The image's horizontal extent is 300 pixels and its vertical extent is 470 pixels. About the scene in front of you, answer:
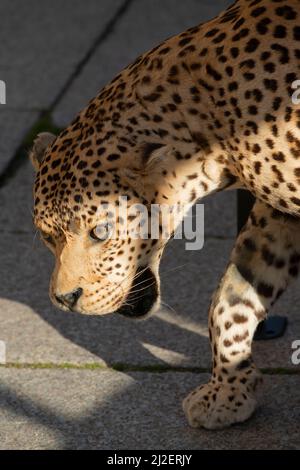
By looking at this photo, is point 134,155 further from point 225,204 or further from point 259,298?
point 225,204

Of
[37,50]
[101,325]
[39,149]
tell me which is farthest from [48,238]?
[37,50]

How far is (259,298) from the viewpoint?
5.42 meters

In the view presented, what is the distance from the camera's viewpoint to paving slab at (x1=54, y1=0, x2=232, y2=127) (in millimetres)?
9297

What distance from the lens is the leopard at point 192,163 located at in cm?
497

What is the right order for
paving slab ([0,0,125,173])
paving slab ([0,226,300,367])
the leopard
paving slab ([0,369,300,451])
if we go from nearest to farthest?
the leopard, paving slab ([0,369,300,451]), paving slab ([0,226,300,367]), paving slab ([0,0,125,173])

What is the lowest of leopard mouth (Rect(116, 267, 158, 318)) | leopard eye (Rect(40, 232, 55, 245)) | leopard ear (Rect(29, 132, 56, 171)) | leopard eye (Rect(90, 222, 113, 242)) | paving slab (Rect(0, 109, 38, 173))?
paving slab (Rect(0, 109, 38, 173))

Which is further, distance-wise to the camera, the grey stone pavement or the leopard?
the grey stone pavement

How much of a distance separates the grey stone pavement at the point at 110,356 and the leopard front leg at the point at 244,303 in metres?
0.11

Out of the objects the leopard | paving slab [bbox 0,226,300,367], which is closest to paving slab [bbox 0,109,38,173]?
paving slab [bbox 0,226,300,367]

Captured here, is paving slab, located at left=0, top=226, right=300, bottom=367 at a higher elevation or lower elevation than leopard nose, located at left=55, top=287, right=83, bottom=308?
lower

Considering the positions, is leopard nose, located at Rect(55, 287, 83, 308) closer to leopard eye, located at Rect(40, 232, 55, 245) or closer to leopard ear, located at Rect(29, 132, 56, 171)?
leopard eye, located at Rect(40, 232, 55, 245)

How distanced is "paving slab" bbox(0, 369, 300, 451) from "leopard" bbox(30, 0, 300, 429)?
121mm

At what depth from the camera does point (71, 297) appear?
5203mm

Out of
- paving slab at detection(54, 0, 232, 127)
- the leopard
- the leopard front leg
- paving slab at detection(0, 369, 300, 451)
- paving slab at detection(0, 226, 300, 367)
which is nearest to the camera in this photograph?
the leopard
